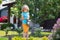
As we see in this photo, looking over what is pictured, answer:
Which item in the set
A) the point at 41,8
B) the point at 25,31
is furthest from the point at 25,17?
the point at 41,8

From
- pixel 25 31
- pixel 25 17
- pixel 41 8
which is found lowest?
pixel 25 31

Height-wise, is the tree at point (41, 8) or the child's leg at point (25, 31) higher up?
the tree at point (41, 8)

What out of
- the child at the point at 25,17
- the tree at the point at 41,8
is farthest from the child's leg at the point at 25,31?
the tree at the point at 41,8

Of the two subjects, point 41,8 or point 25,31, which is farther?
point 41,8

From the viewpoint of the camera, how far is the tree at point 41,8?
2338 centimetres

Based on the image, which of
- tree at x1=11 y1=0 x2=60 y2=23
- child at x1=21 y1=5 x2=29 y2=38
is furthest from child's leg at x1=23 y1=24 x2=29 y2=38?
tree at x1=11 y1=0 x2=60 y2=23

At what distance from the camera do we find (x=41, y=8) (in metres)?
23.6

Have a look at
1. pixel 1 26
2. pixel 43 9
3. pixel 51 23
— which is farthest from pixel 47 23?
pixel 43 9

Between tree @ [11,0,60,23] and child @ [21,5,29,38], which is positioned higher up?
tree @ [11,0,60,23]

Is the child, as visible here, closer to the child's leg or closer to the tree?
the child's leg

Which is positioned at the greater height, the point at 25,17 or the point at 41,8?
the point at 41,8

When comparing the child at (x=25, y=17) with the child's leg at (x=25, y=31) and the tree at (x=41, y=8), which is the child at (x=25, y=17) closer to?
the child's leg at (x=25, y=31)

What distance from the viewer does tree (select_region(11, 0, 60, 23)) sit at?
76.7 feet

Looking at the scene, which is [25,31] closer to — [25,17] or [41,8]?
[25,17]
